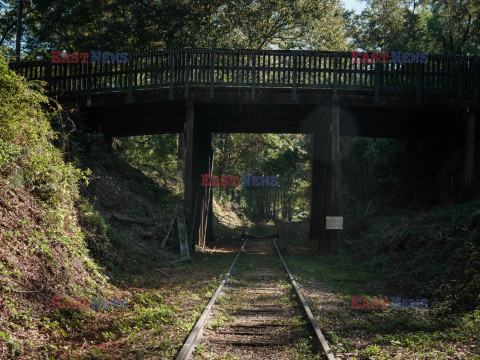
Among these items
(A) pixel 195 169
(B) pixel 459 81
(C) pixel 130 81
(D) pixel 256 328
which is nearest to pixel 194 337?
(D) pixel 256 328

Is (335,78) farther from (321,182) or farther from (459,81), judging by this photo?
(321,182)

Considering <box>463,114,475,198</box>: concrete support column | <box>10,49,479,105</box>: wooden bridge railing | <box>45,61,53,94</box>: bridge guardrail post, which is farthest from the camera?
<box>45,61,53,94</box>: bridge guardrail post

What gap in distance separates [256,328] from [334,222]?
9.17 meters

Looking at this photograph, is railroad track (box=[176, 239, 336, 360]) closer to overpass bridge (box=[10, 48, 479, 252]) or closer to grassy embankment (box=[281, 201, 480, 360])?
grassy embankment (box=[281, 201, 480, 360])

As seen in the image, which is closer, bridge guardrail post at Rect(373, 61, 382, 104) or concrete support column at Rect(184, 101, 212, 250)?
bridge guardrail post at Rect(373, 61, 382, 104)

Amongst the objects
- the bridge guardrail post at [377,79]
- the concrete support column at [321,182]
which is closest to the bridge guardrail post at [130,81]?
the concrete support column at [321,182]

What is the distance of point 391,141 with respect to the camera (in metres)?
21.1

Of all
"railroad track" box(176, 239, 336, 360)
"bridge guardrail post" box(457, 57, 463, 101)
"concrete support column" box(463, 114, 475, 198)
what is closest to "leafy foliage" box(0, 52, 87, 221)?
"railroad track" box(176, 239, 336, 360)

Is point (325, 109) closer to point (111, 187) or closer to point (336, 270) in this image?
point (336, 270)

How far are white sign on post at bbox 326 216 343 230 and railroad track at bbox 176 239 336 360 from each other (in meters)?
5.95

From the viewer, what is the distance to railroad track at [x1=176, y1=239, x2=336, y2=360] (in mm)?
4555

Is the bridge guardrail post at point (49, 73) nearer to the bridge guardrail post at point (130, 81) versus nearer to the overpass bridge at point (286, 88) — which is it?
the overpass bridge at point (286, 88)

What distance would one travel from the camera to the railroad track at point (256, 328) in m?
4.55

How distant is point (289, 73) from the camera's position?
14.0 metres
